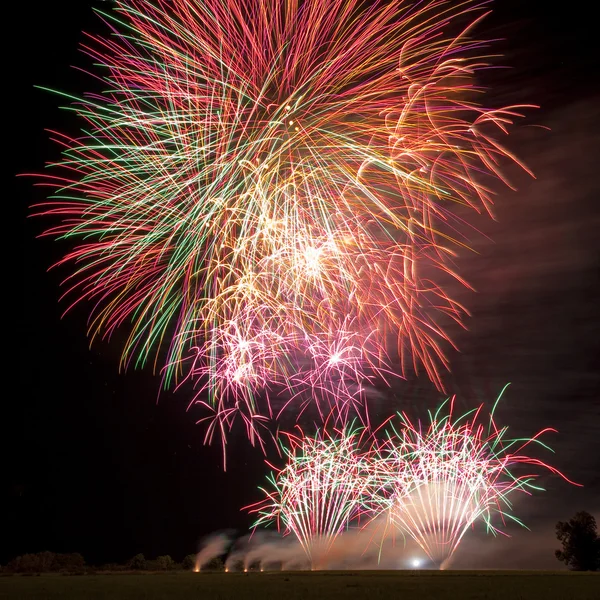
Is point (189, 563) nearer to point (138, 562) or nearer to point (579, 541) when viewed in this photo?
point (138, 562)

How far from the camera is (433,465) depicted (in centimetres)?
3180

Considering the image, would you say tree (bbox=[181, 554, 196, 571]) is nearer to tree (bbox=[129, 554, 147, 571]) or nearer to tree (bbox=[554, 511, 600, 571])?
tree (bbox=[129, 554, 147, 571])

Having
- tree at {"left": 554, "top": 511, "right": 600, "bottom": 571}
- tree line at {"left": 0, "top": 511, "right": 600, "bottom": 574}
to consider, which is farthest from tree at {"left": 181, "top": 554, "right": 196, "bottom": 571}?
tree at {"left": 554, "top": 511, "right": 600, "bottom": 571}

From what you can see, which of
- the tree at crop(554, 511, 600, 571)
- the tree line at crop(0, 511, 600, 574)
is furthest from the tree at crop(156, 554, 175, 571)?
the tree at crop(554, 511, 600, 571)

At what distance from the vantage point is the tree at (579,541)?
209ft

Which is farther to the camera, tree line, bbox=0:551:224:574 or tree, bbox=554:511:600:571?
tree, bbox=554:511:600:571

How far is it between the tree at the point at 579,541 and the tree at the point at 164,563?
116ft

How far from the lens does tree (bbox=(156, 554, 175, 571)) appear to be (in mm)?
66812

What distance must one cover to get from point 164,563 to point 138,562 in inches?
113

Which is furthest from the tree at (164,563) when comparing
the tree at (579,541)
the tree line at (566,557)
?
the tree at (579,541)

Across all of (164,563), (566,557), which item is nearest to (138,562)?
(164,563)

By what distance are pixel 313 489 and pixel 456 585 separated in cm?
761

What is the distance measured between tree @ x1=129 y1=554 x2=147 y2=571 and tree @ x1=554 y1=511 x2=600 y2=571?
122ft

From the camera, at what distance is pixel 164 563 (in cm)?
6744
